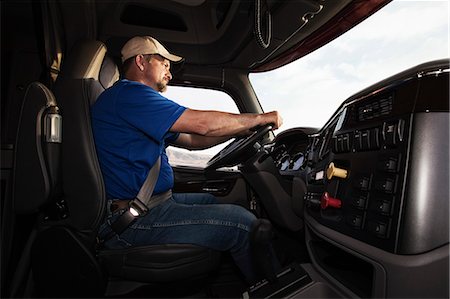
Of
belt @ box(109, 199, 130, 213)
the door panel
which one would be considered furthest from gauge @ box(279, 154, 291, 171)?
belt @ box(109, 199, 130, 213)

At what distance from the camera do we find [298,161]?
5.46ft

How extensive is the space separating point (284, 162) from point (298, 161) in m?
0.24

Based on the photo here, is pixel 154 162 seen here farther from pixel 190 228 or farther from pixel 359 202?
pixel 359 202

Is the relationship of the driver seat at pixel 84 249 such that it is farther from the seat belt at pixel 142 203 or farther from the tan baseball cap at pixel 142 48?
the tan baseball cap at pixel 142 48

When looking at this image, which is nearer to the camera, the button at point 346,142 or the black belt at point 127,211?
the button at point 346,142

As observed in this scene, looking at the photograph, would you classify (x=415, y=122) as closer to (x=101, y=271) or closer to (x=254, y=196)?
Result: (x=101, y=271)

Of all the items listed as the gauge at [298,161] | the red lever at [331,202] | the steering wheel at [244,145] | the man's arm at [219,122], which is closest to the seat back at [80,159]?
the man's arm at [219,122]

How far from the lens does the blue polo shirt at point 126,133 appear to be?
1283 mm

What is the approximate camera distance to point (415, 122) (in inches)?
27.1

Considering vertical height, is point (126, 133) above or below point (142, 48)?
below

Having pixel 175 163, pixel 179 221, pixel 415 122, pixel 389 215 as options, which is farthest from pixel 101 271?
pixel 175 163

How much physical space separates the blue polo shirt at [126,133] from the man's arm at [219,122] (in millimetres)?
40

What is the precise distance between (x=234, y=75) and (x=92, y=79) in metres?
1.75

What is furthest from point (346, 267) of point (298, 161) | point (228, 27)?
point (228, 27)
